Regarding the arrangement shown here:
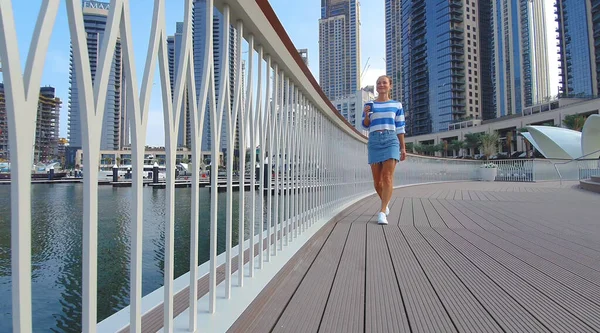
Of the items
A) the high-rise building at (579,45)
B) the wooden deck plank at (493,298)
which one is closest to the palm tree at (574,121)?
the high-rise building at (579,45)

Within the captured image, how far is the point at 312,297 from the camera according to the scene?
1.35 meters

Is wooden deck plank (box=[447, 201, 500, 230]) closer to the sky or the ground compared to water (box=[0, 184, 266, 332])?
closer to the sky

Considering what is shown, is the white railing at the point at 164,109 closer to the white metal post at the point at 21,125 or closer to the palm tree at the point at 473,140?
the white metal post at the point at 21,125

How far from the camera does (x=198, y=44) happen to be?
119cm

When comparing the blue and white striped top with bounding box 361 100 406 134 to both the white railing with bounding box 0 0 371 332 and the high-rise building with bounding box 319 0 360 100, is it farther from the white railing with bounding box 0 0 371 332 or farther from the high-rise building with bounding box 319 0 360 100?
the high-rise building with bounding box 319 0 360 100

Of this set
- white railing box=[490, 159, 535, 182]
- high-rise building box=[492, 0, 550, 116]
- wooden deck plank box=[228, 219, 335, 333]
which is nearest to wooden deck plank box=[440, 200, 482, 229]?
wooden deck plank box=[228, 219, 335, 333]

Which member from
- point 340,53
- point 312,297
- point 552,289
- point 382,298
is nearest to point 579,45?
point 340,53

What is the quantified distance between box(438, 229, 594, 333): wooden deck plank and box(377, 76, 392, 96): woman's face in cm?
179

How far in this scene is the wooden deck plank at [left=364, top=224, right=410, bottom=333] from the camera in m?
1.14

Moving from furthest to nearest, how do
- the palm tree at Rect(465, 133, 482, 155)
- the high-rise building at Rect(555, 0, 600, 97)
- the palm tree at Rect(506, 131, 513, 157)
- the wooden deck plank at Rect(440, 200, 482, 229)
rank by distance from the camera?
the high-rise building at Rect(555, 0, 600, 97)
the palm tree at Rect(465, 133, 482, 155)
the palm tree at Rect(506, 131, 513, 157)
the wooden deck plank at Rect(440, 200, 482, 229)

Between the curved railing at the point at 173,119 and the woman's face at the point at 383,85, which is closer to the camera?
the curved railing at the point at 173,119

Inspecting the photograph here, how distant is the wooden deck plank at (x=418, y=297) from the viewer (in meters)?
1.14

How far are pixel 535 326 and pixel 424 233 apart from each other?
4.98ft

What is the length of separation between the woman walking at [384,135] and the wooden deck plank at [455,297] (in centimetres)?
111
